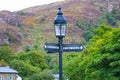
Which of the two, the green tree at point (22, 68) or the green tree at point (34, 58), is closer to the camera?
the green tree at point (22, 68)

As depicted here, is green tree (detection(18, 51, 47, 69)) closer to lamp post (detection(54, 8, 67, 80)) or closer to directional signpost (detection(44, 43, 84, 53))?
directional signpost (detection(44, 43, 84, 53))

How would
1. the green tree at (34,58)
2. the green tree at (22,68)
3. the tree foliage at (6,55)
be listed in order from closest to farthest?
the green tree at (22,68) → the tree foliage at (6,55) → the green tree at (34,58)

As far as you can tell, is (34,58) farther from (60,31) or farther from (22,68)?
(60,31)

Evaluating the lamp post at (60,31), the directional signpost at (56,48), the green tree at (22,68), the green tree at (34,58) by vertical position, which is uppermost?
the lamp post at (60,31)

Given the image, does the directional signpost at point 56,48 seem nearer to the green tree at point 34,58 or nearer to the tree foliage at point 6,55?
the tree foliage at point 6,55

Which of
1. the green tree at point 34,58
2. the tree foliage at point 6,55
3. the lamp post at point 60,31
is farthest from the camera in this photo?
the green tree at point 34,58

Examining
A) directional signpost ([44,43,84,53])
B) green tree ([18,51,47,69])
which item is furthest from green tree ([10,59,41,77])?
directional signpost ([44,43,84,53])

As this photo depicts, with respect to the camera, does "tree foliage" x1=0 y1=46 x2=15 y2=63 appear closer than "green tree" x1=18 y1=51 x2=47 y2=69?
Yes

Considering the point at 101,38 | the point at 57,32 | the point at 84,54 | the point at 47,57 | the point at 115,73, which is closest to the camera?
the point at 57,32

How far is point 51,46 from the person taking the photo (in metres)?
24.5

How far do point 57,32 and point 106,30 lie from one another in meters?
38.7

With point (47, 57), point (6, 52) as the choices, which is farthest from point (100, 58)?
point (47, 57)

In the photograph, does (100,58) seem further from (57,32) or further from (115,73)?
(57,32)

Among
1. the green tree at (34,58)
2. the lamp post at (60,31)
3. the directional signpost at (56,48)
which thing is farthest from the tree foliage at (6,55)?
the lamp post at (60,31)
